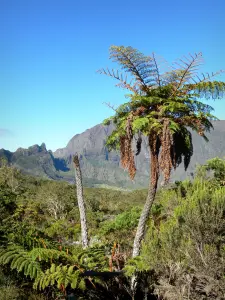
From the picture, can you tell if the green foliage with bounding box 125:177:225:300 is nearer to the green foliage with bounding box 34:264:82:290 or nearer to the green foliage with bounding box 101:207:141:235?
the green foliage with bounding box 34:264:82:290

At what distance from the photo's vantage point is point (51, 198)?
30.9 meters

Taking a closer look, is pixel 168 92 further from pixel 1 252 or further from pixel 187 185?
pixel 1 252

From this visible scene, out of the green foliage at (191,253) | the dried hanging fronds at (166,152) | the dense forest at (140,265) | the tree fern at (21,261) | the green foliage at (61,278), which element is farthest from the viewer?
the dried hanging fronds at (166,152)

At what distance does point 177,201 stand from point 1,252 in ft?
18.5

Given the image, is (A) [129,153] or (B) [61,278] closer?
(B) [61,278]

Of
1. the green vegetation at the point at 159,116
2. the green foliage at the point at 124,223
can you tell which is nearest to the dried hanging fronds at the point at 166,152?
the green vegetation at the point at 159,116

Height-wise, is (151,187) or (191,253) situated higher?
(151,187)

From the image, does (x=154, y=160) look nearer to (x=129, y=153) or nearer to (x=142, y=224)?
(x=129, y=153)

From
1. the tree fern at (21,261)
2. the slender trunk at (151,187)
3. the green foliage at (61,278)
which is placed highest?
the slender trunk at (151,187)

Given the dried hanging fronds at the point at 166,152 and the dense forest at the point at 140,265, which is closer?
the dense forest at the point at 140,265

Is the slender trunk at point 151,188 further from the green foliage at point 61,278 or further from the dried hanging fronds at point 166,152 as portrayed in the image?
the green foliage at point 61,278

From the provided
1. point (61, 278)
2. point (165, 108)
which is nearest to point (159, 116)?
point (165, 108)

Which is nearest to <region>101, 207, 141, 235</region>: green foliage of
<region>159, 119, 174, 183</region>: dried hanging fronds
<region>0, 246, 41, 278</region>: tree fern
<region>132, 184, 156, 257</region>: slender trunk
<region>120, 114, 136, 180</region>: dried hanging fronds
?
<region>132, 184, 156, 257</region>: slender trunk

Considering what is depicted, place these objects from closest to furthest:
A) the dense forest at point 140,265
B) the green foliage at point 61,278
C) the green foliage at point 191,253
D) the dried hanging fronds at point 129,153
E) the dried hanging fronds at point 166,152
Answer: the green foliage at point 61,278 < the dense forest at point 140,265 < the green foliage at point 191,253 < the dried hanging fronds at point 166,152 < the dried hanging fronds at point 129,153
